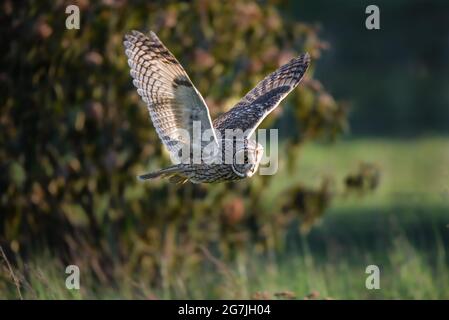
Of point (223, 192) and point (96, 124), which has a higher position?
point (96, 124)

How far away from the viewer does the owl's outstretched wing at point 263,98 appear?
5504 mm

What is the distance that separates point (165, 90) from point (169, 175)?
495mm

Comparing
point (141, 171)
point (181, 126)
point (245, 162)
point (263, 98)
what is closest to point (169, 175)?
point (181, 126)

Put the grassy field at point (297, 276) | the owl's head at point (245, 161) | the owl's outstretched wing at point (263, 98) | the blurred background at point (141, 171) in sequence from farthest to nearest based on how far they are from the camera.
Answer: the blurred background at point (141, 171) → the grassy field at point (297, 276) → the owl's outstretched wing at point (263, 98) → the owl's head at point (245, 161)

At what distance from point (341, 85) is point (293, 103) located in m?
10.9

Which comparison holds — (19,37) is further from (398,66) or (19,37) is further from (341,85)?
(398,66)

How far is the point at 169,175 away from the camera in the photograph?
5.39 metres

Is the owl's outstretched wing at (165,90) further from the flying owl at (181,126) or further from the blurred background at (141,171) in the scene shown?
the blurred background at (141,171)

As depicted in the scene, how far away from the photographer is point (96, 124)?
20.9 feet

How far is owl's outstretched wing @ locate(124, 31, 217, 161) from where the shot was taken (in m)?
4.99

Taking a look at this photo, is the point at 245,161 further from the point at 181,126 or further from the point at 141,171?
the point at 141,171

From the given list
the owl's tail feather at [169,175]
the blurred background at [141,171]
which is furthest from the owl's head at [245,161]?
the blurred background at [141,171]
